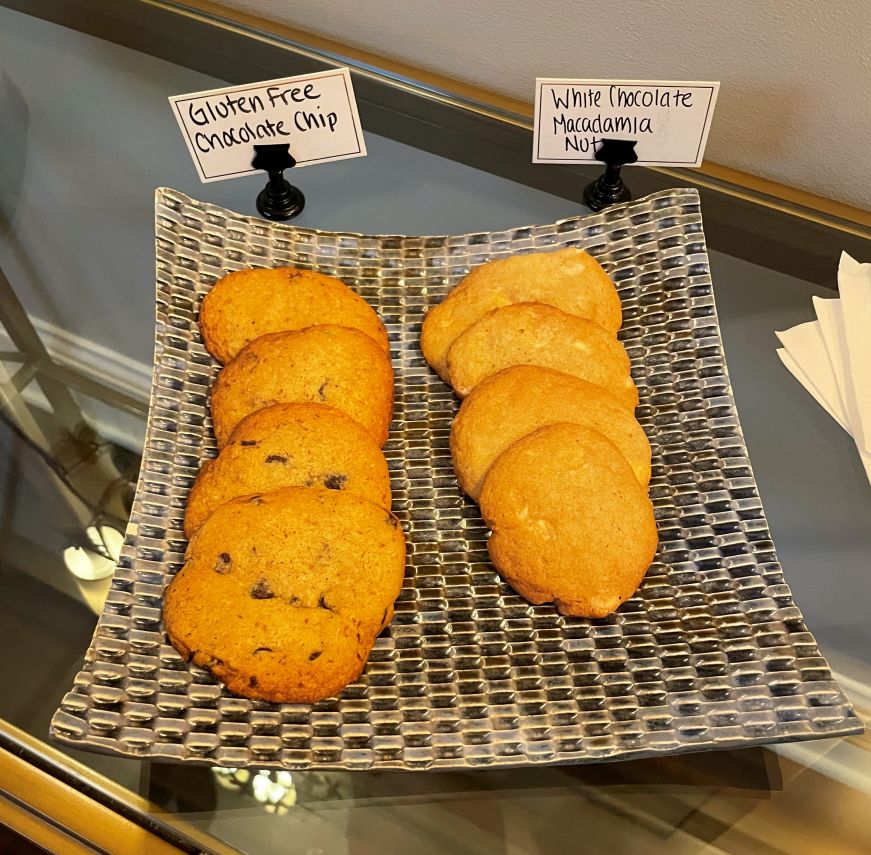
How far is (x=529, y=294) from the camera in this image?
1258 mm

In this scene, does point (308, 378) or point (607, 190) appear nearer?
point (308, 378)

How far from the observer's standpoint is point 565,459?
1038 mm

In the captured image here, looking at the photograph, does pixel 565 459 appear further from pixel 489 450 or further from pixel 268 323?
pixel 268 323

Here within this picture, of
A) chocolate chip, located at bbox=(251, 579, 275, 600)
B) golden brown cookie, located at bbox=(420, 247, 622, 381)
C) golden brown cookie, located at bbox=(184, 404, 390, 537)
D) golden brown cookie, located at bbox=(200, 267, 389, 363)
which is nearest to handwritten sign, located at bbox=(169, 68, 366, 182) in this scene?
golden brown cookie, located at bbox=(200, 267, 389, 363)

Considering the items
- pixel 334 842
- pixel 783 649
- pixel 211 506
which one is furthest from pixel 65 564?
pixel 783 649

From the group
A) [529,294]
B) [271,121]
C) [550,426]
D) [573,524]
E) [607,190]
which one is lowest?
[573,524]

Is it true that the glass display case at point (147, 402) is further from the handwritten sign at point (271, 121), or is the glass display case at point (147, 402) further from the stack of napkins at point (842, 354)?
the handwritten sign at point (271, 121)

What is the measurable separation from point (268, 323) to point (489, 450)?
38 centimetres

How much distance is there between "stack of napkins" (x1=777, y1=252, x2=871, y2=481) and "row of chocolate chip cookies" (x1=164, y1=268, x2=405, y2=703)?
646mm

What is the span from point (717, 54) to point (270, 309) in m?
0.82

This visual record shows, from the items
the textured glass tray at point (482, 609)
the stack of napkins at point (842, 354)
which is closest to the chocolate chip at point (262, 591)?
the textured glass tray at point (482, 609)

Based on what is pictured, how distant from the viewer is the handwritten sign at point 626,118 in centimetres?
126

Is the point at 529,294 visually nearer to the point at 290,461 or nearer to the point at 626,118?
the point at 626,118

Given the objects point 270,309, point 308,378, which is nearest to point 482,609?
point 308,378
